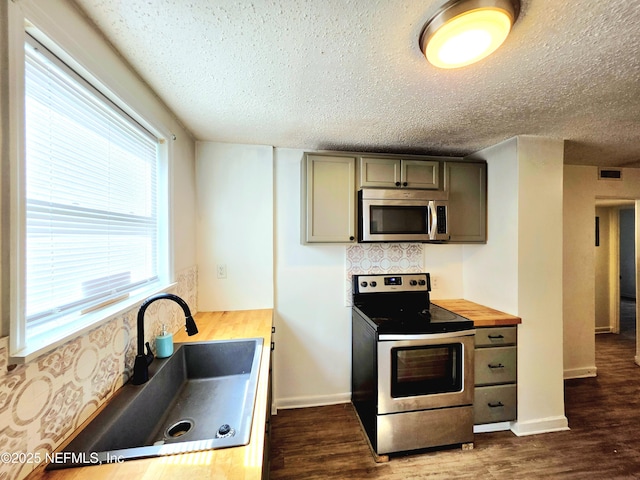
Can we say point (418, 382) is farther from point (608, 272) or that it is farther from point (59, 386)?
point (608, 272)

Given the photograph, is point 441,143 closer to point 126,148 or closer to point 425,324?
point 425,324

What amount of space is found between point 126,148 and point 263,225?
1154 mm

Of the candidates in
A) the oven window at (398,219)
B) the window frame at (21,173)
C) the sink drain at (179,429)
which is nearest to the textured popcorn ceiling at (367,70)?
the window frame at (21,173)

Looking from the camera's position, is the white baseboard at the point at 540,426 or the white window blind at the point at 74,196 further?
the white baseboard at the point at 540,426

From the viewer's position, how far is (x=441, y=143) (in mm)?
2215

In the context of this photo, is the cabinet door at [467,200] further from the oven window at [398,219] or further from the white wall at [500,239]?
the oven window at [398,219]

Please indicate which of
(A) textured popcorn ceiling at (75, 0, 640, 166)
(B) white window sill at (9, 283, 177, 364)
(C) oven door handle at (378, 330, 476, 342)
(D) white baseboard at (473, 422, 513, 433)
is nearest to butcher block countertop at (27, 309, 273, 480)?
(B) white window sill at (9, 283, 177, 364)

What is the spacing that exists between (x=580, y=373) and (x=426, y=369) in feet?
7.97

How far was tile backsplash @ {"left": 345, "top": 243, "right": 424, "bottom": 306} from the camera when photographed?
2430 mm

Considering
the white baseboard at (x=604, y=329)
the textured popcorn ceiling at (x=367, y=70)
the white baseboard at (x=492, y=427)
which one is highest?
the textured popcorn ceiling at (x=367, y=70)

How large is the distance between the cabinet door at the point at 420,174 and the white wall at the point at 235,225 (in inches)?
46.1

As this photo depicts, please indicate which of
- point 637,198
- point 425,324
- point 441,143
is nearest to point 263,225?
point 425,324

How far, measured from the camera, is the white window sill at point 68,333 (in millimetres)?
652

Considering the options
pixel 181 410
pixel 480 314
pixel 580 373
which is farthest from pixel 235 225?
pixel 580 373
